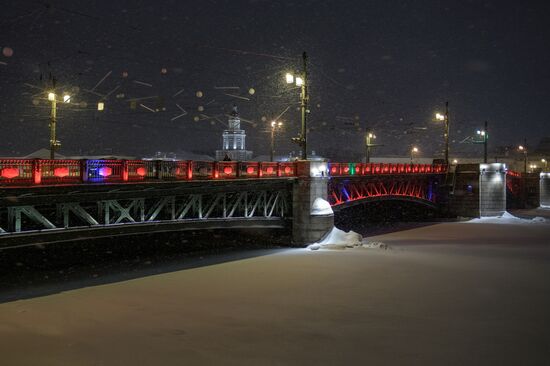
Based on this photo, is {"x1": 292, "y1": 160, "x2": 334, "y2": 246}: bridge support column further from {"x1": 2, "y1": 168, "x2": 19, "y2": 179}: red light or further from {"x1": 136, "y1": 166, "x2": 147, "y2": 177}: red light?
{"x1": 2, "y1": 168, "x2": 19, "y2": 179}: red light

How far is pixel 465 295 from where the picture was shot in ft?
47.5

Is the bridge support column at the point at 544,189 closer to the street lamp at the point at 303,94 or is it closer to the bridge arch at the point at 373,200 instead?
the bridge arch at the point at 373,200

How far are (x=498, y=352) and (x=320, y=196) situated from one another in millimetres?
15166

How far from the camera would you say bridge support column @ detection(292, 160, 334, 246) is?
24.0 metres

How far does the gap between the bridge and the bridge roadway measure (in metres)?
0.03

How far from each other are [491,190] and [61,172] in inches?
1633

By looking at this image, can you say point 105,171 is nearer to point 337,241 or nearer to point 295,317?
point 295,317

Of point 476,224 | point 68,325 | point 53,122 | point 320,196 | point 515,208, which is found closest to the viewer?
point 68,325

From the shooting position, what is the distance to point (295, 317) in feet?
39.3

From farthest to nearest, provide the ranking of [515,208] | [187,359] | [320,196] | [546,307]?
[515,208] → [320,196] → [546,307] → [187,359]

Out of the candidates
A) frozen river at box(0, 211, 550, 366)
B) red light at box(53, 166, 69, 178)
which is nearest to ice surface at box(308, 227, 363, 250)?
frozen river at box(0, 211, 550, 366)

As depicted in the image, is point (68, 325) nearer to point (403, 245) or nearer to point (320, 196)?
point (320, 196)

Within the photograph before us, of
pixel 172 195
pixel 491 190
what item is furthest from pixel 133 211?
pixel 491 190

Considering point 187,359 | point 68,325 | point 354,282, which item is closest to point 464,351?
point 187,359
